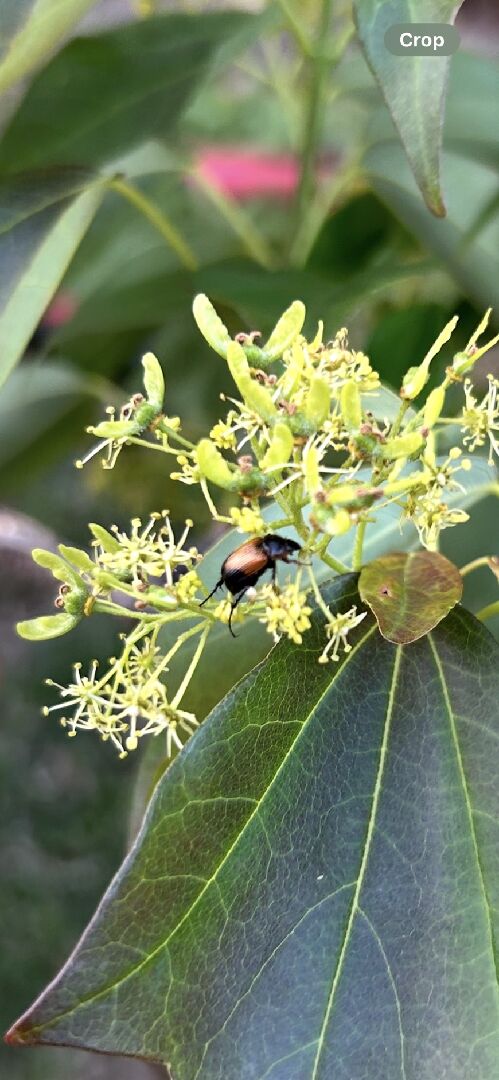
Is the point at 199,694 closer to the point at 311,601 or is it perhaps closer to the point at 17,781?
the point at 311,601

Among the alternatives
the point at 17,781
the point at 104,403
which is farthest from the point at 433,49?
the point at 17,781

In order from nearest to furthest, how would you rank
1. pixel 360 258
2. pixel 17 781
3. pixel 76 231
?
pixel 76 231
pixel 360 258
pixel 17 781

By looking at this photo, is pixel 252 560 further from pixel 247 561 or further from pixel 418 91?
pixel 418 91

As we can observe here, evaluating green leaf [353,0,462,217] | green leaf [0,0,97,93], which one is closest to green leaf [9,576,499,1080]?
green leaf [353,0,462,217]

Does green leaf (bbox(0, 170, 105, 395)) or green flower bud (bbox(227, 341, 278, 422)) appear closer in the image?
green flower bud (bbox(227, 341, 278, 422))

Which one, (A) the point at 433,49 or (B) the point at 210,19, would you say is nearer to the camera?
(A) the point at 433,49

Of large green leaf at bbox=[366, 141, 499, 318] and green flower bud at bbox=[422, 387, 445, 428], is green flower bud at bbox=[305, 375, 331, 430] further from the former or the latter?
large green leaf at bbox=[366, 141, 499, 318]
